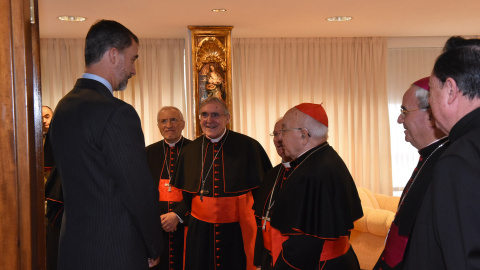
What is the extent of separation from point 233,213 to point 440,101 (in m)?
3.00

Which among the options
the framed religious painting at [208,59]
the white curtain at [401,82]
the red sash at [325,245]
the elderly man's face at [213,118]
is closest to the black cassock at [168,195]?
the elderly man's face at [213,118]

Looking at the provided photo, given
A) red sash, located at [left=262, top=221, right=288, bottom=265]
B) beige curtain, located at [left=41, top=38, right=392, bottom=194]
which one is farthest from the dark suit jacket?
beige curtain, located at [left=41, top=38, right=392, bottom=194]

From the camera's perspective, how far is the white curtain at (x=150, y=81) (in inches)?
318

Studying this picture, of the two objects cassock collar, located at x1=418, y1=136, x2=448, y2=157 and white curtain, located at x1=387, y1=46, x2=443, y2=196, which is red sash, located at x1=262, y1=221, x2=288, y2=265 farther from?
white curtain, located at x1=387, y1=46, x2=443, y2=196

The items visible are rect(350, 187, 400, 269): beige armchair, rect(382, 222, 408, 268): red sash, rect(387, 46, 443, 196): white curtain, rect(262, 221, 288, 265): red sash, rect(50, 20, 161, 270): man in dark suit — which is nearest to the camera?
rect(50, 20, 161, 270): man in dark suit

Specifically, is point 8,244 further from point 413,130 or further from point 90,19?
point 90,19

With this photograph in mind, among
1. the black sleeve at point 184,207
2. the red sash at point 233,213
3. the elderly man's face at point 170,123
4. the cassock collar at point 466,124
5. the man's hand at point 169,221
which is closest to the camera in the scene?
the cassock collar at point 466,124

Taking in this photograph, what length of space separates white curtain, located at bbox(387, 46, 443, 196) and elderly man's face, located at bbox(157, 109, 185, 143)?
202 inches

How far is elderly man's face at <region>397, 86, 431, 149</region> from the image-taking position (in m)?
2.30

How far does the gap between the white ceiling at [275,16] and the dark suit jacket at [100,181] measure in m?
4.09

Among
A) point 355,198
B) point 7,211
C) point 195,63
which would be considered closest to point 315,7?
point 195,63

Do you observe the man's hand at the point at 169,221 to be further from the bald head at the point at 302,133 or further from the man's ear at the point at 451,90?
the man's ear at the point at 451,90

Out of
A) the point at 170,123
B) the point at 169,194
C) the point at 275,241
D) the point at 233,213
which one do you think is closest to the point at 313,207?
the point at 275,241

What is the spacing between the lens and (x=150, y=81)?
8.31m
